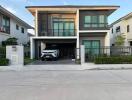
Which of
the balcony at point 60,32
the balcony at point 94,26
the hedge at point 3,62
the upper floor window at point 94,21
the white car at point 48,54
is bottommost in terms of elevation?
the hedge at point 3,62

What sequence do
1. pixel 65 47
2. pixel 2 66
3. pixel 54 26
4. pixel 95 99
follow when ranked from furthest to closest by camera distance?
pixel 65 47
pixel 54 26
pixel 2 66
pixel 95 99

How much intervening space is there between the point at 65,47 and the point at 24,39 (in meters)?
10.2

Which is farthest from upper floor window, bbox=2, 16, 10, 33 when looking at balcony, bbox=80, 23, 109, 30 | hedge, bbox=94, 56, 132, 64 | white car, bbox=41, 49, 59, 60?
hedge, bbox=94, 56, 132, 64

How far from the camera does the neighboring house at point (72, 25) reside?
31.0 meters

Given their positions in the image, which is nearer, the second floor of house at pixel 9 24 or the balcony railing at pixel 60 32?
the second floor of house at pixel 9 24

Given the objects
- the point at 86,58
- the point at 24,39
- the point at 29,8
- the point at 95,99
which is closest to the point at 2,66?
the point at 86,58

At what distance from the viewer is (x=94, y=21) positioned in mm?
31953

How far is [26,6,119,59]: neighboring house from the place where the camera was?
31.0m

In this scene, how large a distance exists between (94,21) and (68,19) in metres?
3.69

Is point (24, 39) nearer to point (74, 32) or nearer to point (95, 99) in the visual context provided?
point (74, 32)

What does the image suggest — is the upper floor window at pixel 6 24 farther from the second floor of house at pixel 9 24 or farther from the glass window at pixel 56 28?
the glass window at pixel 56 28

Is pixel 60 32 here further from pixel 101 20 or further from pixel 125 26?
pixel 125 26

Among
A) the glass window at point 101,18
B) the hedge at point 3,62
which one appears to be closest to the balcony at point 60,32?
the glass window at point 101,18

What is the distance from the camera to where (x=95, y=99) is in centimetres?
852
